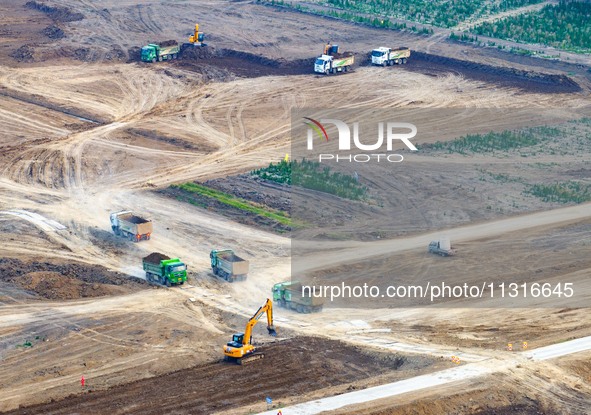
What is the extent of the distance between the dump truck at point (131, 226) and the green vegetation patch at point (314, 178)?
39.8 feet

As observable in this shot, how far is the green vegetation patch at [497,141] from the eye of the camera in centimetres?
8256

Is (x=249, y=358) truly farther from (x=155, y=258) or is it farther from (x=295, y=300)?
(x=155, y=258)

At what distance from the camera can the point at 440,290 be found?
58.7 metres

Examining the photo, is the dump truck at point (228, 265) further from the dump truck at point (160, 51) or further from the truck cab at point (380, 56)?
the truck cab at point (380, 56)

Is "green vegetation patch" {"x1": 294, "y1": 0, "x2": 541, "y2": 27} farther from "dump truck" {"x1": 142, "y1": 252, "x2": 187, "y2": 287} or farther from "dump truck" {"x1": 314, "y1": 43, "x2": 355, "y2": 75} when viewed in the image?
"dump truck" {"x1": 142, "y1": 252, "x2": 187, "y2": 287}

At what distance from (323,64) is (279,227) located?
1534 inches

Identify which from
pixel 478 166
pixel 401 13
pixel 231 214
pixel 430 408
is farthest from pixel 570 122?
pixel 430 408

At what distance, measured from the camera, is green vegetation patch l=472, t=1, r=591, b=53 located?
380 feet

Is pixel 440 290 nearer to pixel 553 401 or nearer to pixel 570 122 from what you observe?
pixel 553 401

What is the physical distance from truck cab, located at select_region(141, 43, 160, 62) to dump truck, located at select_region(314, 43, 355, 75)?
15012 mm

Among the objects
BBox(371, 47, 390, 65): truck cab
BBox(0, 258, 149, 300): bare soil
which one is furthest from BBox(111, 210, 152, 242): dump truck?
BBox(371, 47, 390, 65): truck cab

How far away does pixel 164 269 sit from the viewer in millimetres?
58938

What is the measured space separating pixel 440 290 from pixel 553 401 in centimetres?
1349

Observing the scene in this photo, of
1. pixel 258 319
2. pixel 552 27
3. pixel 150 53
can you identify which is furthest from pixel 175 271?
pixel 552 27
